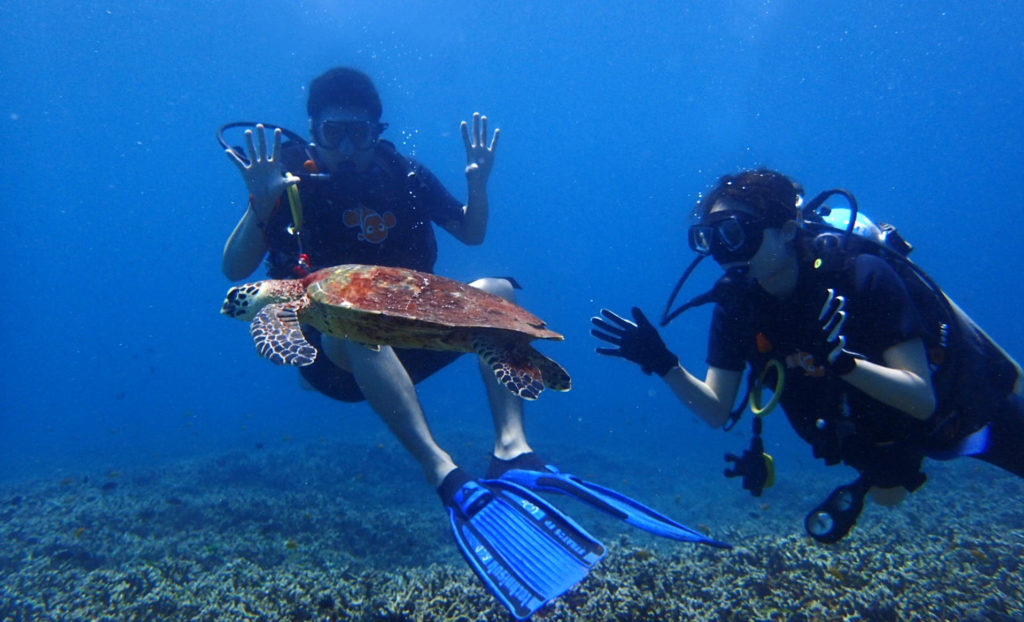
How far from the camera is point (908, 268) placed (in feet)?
11.1

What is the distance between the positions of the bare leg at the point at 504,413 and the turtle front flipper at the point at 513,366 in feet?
3.56

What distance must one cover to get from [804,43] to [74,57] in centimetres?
6633

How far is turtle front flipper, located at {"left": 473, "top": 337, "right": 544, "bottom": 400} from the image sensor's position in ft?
8.56

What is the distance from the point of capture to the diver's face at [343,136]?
14.8 feet

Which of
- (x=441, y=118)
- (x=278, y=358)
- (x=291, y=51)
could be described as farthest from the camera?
(x=441, y=118)

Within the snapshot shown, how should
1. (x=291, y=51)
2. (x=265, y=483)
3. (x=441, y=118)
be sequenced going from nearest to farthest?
1. (x=265, y=483)
2. (x=291, y=51)
3. (x=441, y=118)

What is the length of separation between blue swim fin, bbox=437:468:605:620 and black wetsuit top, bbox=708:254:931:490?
6.84 ft

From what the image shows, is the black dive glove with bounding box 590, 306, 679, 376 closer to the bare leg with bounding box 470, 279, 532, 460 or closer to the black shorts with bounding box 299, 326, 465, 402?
the bare leg with bounding box 470, 279, 532, 460

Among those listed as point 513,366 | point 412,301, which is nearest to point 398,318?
point 412,301

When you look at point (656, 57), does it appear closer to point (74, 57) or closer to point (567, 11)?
point (567, 11)

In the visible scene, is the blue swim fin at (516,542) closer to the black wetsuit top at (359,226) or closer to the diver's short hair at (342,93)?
the black wetsuit top at (359,226)

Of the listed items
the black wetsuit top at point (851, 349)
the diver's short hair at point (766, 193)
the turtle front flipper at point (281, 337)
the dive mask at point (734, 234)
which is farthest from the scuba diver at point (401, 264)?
the diver's short hair at point (766, 193)

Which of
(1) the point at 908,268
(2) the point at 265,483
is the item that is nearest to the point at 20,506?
(2) the point at 265,483

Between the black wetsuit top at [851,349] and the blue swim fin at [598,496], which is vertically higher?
the black wetsuit top at [851,349]
